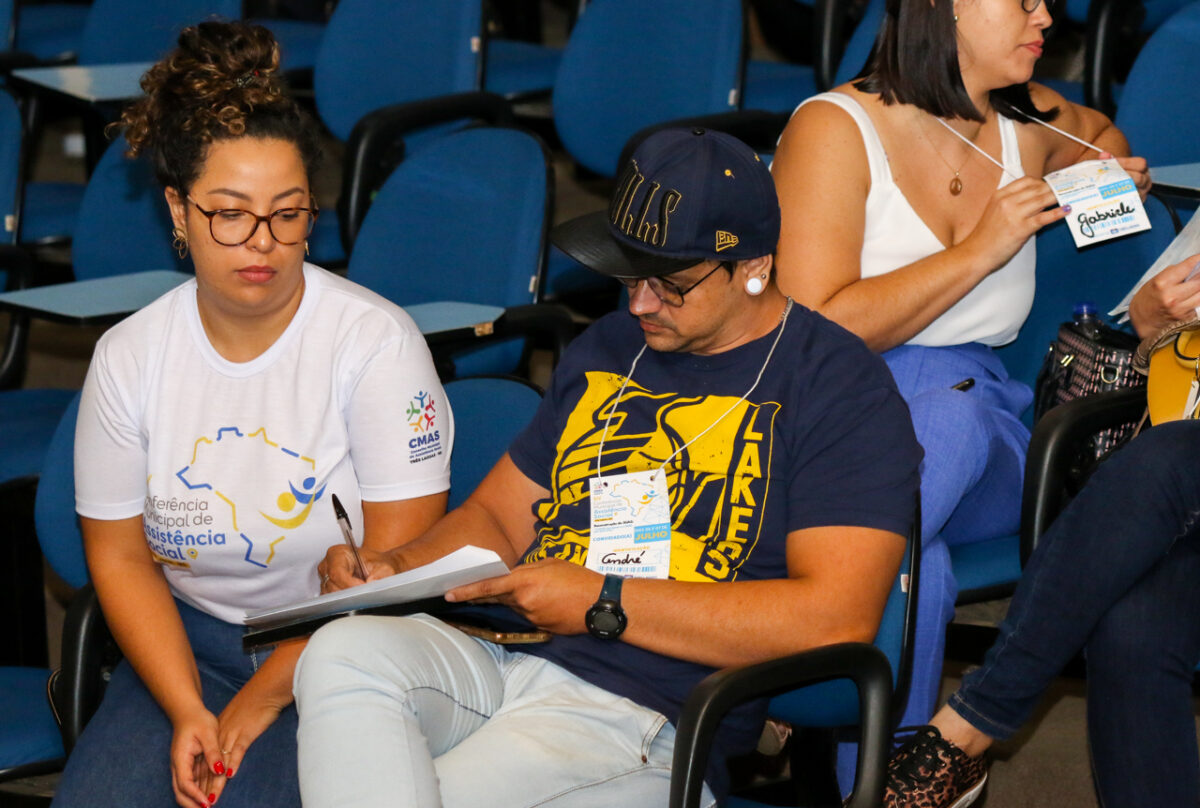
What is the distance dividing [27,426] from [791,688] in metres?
1.84

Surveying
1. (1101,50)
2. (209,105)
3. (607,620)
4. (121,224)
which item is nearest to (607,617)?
(607,620)

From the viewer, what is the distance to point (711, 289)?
5.87 feet

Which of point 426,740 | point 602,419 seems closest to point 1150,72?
point 602,419

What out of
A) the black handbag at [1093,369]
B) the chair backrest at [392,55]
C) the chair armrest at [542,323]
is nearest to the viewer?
the black handbag at [1093,369]

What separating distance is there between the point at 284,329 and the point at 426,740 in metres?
0.62

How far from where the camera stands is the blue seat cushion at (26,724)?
6.67 ft

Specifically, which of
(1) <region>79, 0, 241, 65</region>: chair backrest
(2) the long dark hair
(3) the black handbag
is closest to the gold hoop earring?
(2) the long dark hair

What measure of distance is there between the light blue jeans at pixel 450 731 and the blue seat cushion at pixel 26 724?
1.94ft

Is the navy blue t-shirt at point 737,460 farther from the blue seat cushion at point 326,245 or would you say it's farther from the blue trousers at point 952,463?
the blue seat cushion at point 326,245

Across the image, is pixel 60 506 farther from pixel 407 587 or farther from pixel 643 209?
pixel 643 209

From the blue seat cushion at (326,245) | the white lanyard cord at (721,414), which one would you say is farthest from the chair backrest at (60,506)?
the blue seat cushion at (326,245)

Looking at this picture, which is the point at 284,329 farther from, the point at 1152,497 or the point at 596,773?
the point at 1152,497

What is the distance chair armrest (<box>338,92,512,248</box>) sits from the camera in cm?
332

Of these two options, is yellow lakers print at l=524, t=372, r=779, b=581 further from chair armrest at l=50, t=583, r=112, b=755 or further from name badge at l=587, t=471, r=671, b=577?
chair armrest at l=50, t=583, r=112, b=755
